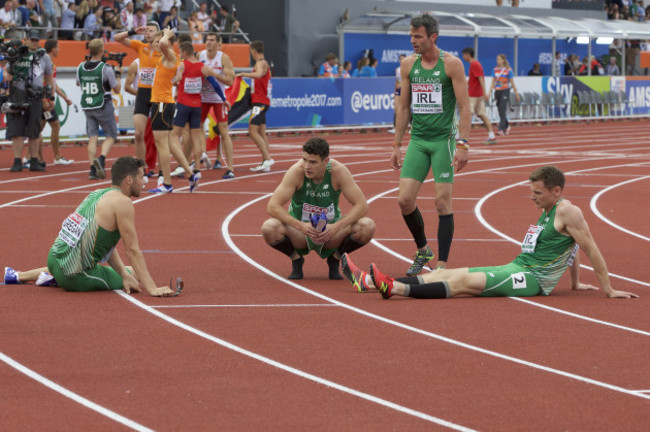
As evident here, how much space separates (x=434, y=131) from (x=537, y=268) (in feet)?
5.40

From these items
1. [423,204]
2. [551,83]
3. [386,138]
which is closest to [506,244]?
[423,204]

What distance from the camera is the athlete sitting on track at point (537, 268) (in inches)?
328

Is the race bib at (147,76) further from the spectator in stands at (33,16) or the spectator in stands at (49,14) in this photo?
the spectator in stands at (49,14)

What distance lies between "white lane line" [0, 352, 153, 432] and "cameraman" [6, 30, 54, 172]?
12.1 m

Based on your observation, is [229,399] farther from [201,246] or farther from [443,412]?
[201,246]

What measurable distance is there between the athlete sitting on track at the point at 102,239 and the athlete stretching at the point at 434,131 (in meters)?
2.23

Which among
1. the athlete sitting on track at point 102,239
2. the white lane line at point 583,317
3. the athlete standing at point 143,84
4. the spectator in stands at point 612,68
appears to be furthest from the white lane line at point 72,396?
the spectator in stands at point 612,68

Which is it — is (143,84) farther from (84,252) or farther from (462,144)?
(84,252)

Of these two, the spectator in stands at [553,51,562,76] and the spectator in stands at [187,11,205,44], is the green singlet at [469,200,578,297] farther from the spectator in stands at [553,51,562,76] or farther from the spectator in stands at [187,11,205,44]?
the spectator in stands at [553,51,562,76]

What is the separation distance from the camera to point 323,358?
21.6 ft

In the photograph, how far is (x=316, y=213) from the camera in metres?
9.18

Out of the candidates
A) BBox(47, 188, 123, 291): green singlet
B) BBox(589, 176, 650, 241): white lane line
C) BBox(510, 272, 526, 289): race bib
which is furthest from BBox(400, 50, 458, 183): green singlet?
BBox(589, 176, 650, 241): white lane line

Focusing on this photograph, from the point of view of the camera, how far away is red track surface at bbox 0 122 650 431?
215 inches

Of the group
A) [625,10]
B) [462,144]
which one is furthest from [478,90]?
[625,10]
